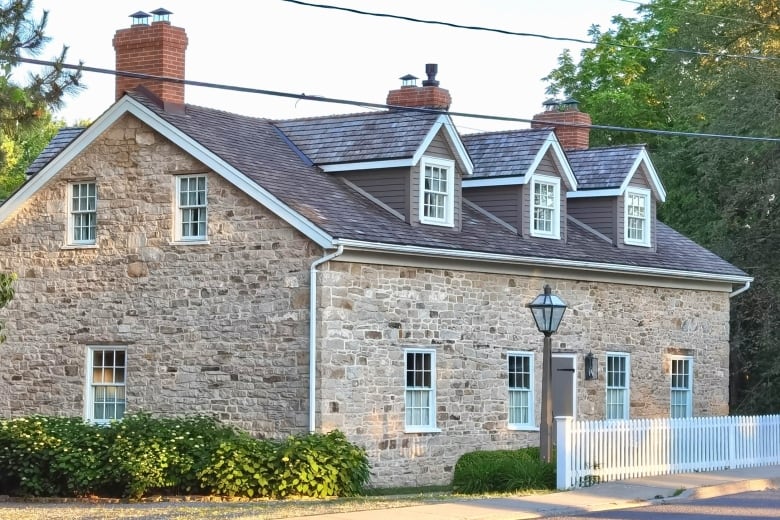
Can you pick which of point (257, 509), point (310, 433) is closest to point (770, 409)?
point (310, 433)

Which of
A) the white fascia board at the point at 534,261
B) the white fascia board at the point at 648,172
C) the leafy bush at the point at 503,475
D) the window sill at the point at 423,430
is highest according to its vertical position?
the white fascia board at the point at 648,172

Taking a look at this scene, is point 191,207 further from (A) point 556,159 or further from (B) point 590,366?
(B) point 590,366

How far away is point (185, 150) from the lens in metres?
25.4

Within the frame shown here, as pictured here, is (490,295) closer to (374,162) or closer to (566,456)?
(374,162)

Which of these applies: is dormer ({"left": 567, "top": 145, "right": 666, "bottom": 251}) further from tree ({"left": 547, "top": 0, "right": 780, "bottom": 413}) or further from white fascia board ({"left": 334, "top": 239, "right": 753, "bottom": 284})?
tree ({"left": 547, "top": 0, "right": 780, "bottom": 413})

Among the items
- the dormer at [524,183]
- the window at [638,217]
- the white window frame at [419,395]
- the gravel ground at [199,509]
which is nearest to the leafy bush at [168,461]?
the gravel ground at [199,509]

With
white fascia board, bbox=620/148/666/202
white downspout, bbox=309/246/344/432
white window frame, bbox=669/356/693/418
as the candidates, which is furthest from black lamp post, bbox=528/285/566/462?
white window frame, bbox=669/356/693/418

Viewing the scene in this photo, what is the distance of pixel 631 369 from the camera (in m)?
30.1

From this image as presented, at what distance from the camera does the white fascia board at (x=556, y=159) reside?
1125 inches

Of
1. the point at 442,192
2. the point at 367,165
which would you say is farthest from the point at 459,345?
the point at 367,165

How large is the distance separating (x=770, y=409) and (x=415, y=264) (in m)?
14.9

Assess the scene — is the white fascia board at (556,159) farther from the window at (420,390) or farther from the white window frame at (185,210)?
the white window frame at (185,210)

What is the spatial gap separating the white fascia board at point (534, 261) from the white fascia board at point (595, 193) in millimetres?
1980

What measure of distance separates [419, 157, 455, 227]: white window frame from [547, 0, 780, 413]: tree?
734 cm
